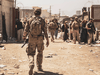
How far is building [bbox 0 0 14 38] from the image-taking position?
13.2 m

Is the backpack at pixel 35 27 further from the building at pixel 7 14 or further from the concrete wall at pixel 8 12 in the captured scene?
the concrete wall at pixel 8 12

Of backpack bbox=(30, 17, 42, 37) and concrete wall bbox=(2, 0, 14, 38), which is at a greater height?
concrete wall bbox=(2, 0, 14, 38)

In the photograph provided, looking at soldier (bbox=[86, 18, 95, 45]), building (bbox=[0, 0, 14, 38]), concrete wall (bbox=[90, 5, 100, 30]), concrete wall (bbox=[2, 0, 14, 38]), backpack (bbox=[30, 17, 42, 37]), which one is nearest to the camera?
backpack (bbox=[30, 17, 42, 37])

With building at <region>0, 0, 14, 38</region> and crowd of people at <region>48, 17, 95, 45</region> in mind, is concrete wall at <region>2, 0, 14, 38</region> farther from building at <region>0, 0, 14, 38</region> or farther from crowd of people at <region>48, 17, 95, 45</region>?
crowd of people at <region>48, 17, 95, 45</region>

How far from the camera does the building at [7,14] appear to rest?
518 inches

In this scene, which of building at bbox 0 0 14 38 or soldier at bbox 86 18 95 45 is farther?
building at bbox 0 0 14 38

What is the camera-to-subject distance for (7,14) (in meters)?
14.4

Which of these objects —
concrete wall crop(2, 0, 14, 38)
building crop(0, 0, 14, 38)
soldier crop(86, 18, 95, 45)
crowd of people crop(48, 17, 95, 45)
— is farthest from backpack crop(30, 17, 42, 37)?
concrete wall crop(2, 0, 14, 38)

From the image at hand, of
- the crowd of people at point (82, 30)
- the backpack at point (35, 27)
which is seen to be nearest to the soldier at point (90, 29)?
the crowd of people at point (82, 30)

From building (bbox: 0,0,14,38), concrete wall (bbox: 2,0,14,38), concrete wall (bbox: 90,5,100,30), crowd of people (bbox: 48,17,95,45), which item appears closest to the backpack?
crowd of people (bbox: 48,17,95,45)

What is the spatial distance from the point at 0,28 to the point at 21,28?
172 centimetres

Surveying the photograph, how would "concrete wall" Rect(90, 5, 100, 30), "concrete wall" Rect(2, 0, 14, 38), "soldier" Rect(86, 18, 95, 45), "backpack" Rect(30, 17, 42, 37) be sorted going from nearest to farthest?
"backpack" Rect(30, 17, 42, 37) < "soldier" Rect(86, 18, 95, 45) < "concrete wall" Rect(2, 0, 14, 38) < "concrete wall" Rect(90, 5, 100, 30)

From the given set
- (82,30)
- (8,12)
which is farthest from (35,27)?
(8,12)

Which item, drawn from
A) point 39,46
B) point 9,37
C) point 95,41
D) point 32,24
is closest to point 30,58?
point 39,46
